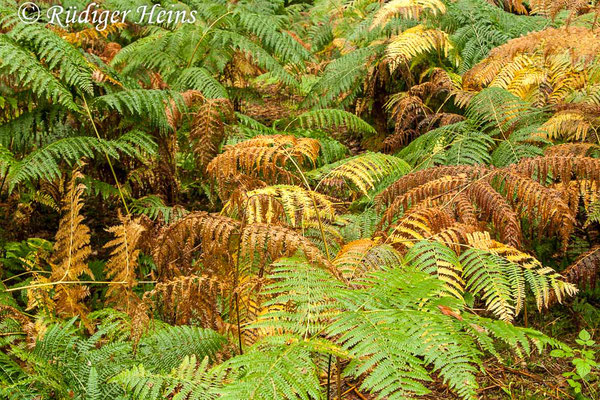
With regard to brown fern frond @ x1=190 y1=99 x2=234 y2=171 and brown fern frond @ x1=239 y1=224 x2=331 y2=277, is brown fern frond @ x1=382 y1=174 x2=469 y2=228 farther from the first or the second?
brown fern frond @ x1=190 y1=99 x2=234 y2=171

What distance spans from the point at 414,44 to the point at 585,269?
7.52 feet

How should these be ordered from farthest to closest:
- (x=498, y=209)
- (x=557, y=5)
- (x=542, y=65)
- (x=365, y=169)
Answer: (x=542, y=65) → (x=557, y=5) → (x=365, y=169) → (x=498, y=209)

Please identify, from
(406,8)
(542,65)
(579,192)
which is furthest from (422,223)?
(406,8)

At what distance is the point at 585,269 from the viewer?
220 cm

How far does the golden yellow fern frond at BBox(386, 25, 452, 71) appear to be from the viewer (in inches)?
148

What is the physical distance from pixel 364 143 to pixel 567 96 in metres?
1.59

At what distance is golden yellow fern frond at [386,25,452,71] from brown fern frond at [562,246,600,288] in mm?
2014

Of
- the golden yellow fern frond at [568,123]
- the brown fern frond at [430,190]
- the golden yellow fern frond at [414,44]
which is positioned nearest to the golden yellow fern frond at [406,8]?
the golden yellow fern frond at [414,44]

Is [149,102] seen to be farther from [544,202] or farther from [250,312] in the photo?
[544,202]

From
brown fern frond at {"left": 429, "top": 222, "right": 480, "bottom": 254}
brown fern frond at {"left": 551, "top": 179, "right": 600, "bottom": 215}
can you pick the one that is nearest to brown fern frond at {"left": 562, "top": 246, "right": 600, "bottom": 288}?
brown fern frond at {"left": 551, "top": 179, "right": 600, "bottom": 215}

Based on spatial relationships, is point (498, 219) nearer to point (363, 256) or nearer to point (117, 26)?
point (363, 256)

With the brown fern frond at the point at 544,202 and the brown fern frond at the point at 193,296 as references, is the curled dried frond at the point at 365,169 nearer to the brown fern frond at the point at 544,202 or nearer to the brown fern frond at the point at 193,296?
the brown fern frond at the point at 544,202

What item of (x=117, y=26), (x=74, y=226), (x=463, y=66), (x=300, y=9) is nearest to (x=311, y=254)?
(x=74, y=226)

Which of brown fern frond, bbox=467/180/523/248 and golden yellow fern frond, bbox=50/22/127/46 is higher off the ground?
golden yellow fern frond, bbox=50/22/127/46
